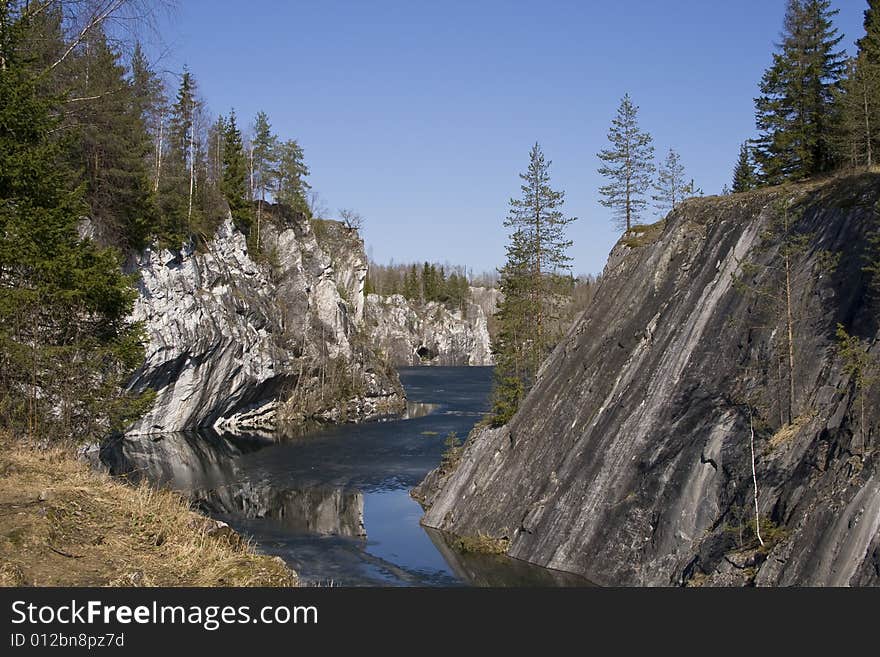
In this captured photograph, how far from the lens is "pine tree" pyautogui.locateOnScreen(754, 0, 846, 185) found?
1122 inches

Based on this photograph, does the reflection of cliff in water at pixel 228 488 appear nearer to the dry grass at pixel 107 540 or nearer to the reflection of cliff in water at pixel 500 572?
the reflection of cliff in water at pixel 500 572

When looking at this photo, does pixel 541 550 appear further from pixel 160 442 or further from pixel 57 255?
pixel 160 442

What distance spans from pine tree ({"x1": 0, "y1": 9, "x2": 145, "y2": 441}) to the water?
6.34m

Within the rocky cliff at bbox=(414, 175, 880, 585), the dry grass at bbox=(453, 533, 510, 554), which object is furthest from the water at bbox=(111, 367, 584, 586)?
the rocky cliff at bbox=(414, 175, 880, 585)

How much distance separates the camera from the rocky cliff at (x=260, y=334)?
46938 millimetres

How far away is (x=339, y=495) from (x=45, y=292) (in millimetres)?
22101

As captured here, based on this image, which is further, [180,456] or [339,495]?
[180,456]

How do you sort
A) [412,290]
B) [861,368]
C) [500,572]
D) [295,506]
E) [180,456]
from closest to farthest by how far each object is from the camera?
[861,368]
[500,572]
[295,506]
[180,456]
[412,290]

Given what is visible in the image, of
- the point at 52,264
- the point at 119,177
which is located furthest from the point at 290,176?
the point at 52,264

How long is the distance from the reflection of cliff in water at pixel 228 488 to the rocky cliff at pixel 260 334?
13.8 feet

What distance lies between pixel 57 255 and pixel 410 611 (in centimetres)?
1268

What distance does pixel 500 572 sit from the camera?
73.0 feet

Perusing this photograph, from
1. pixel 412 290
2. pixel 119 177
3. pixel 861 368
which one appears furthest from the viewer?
pixel 412 290

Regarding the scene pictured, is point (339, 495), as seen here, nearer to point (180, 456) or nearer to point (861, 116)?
point (180, 456)
